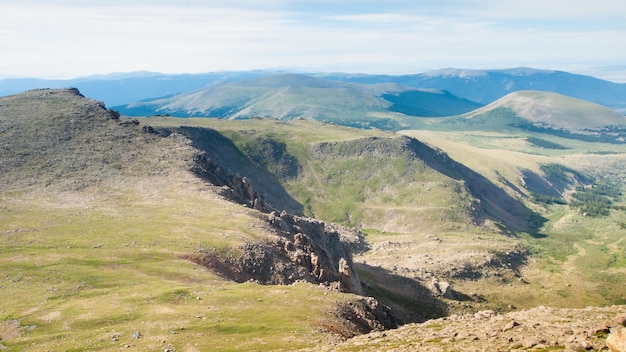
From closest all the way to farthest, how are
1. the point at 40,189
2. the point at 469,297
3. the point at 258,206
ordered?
the point at 40,189 → the point at 469,297 → the point at 258,206

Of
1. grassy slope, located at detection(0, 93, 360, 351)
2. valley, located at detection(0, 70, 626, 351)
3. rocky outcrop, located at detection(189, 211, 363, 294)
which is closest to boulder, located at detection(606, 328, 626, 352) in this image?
valley, located at detection(0, 70, 626, 351)

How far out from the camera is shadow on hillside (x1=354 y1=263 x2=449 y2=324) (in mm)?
107062

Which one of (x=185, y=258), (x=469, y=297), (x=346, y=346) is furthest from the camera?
(x=469, y=297)

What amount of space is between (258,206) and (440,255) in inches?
2607

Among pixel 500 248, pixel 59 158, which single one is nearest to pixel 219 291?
pixel 59 158

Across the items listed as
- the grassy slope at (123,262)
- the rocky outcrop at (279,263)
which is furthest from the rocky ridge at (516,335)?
the rocky outcrop at (279,263)

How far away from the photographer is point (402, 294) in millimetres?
117312

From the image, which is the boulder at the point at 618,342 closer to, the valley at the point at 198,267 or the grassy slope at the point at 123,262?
the valley at the point at 198,267

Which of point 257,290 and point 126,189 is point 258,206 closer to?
point 126,189

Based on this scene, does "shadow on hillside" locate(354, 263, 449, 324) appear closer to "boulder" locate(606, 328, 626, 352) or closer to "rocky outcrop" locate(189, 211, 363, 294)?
"rocky outcrop" locate(189, 211, 363, 294)

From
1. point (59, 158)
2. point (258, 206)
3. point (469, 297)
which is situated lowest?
point (469, 297)

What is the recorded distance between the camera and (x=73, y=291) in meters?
67.4

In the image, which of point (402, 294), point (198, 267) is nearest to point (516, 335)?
point (198, 267)

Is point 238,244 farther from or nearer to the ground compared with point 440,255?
farther from the ground
